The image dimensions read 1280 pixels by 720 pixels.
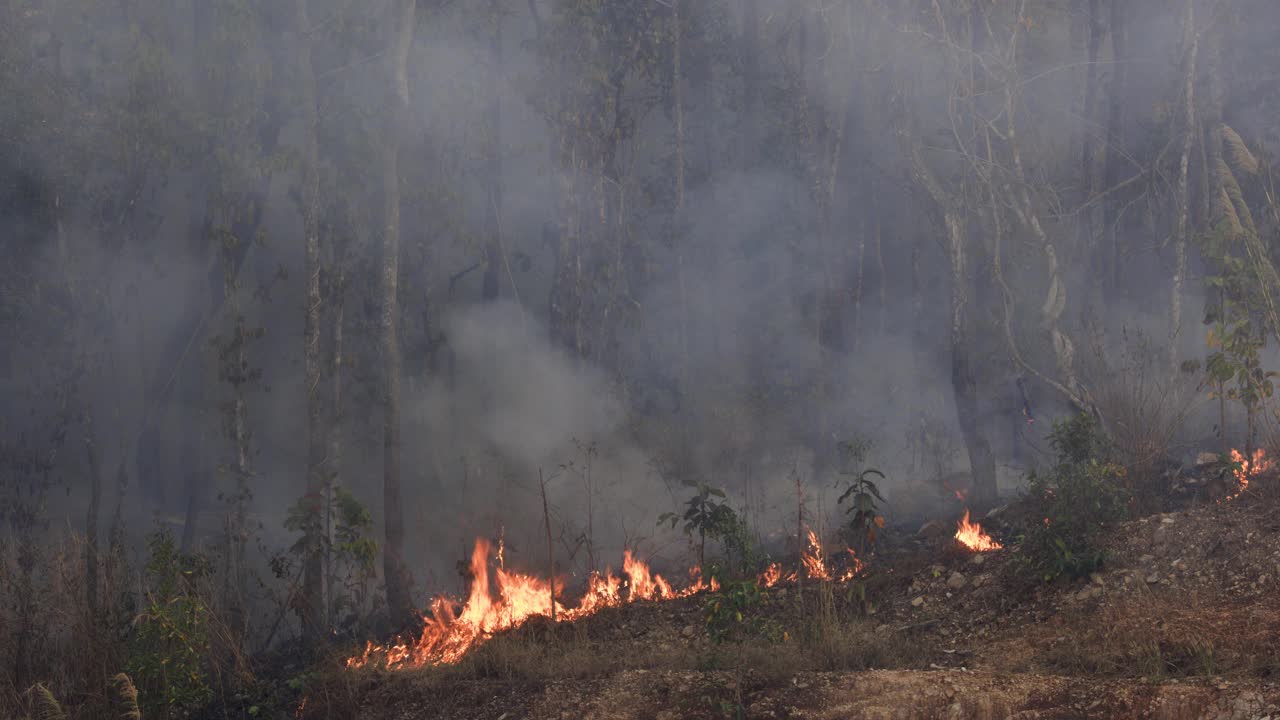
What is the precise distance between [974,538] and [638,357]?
7294mm

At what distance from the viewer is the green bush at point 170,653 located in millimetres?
6027

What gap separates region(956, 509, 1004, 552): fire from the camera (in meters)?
8.12

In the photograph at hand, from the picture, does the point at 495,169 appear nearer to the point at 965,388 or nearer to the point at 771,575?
the point at 965,388

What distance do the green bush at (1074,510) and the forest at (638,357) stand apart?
1.6 inches

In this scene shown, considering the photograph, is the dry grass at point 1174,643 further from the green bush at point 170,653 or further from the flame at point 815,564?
the green bush at point 170,653

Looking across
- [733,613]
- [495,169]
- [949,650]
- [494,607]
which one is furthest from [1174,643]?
[495,169]

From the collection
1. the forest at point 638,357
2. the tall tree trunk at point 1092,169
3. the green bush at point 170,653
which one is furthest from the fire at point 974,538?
the green bush at point 170,653

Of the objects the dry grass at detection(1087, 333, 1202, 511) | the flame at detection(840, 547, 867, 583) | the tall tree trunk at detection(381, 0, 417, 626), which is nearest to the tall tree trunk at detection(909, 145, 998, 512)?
the dry grass at detection(1087, 333, 1202, 511)

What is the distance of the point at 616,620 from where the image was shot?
24.8 ft

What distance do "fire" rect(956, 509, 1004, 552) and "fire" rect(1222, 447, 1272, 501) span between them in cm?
172

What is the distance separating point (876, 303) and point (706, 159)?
3.42 metres

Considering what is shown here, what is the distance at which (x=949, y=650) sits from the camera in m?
6.43

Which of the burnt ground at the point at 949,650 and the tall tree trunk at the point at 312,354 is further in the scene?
the tall tree trunk at the point at 312,354

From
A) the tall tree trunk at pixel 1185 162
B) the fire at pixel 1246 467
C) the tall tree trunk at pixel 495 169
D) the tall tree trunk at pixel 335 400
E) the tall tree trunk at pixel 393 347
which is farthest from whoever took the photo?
the tall tree trunk at pixel 495 169
